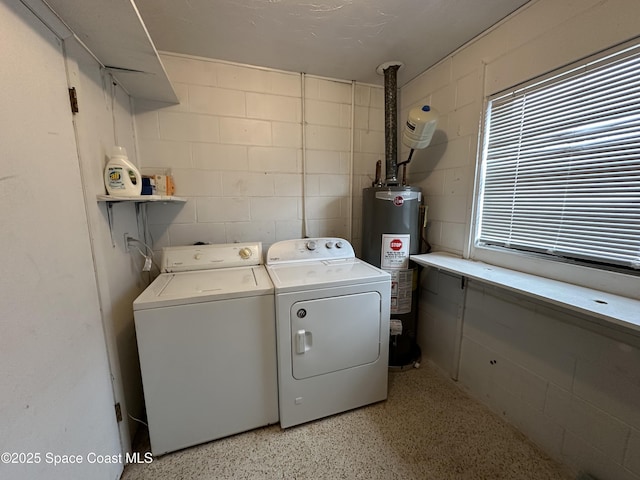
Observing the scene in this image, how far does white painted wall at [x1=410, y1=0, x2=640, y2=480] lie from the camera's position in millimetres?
1087

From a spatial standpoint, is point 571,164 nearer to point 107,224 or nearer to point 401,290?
point 401,290

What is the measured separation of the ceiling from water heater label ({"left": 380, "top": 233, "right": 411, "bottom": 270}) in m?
1.29

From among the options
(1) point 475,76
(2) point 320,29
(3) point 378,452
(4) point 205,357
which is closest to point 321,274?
(4) point 205,357

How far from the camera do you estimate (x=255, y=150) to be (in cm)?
203

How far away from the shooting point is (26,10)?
2.70 feet

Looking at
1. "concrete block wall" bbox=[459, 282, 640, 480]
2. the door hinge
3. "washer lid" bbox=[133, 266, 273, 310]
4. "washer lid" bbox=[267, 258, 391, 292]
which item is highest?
the door hinge

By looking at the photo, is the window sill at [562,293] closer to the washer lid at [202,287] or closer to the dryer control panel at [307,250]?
the dryer control panel at [307,250]

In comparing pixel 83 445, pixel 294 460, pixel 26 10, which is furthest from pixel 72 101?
pixel 294 460

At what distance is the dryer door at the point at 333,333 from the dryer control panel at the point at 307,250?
21.1 inches

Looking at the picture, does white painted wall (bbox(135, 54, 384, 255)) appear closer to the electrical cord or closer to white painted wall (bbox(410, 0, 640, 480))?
the electrical cord

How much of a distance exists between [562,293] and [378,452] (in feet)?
3.93

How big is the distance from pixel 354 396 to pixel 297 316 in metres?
0.69

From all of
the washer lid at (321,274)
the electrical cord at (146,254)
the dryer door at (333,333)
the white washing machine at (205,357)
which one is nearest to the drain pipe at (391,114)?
the washer lid at (321,274)

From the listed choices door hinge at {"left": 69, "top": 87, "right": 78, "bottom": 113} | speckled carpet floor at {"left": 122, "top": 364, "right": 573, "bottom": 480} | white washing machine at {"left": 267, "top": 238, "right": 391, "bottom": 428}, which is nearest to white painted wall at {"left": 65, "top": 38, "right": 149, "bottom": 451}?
door hinge at {"left": 69, "top": 87, "right": 78, "bottom": 113}
